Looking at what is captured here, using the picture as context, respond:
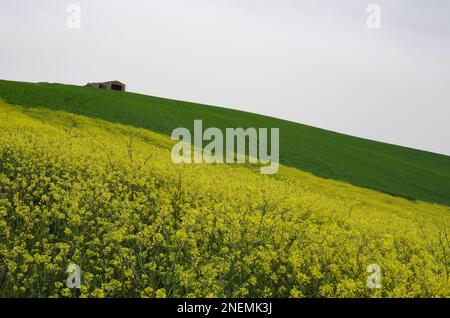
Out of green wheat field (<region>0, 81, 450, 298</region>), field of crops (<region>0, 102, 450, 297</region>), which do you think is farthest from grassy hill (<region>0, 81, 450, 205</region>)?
field of crops (<region>0, 102, 450, 297</region>)

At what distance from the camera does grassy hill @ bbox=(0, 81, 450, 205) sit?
35500mm

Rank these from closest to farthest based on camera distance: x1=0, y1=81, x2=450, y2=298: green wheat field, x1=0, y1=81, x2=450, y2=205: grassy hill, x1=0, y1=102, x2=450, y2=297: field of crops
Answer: x1=0, y1=102, x2=450, y2=297: field of crops
x1=0, y1=81, x2=450, y2=298: green wheat field
x1=0, y1=81, x2=450, y2=205: grassy hill

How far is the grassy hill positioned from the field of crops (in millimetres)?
18122

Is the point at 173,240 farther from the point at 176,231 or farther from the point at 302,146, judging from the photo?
the point at 302,146

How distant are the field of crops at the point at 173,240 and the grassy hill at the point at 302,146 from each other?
18.1 metres

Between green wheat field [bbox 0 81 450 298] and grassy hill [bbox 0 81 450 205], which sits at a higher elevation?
grassy hill [bbox 0 81 450 205]

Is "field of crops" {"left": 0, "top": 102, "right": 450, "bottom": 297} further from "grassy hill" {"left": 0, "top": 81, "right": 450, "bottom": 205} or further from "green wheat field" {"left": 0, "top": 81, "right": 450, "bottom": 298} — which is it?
"grassy hill" {"left": 0, "top": 81, "right": 450, "bottom": 205}

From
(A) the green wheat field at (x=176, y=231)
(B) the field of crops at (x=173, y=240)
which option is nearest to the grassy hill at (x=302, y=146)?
(A) the green wheat field at (x=176, y=231)

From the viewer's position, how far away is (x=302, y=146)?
150 ft

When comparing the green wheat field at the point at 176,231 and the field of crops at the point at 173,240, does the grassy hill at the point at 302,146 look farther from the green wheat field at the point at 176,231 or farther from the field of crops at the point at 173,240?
the field of crops at the point at 173,240

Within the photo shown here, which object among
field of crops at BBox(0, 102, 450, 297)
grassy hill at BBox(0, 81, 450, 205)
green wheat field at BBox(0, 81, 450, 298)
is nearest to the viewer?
field of crops at BBox(0, 102, 450, 297)

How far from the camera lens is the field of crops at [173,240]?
8117 millimetres
